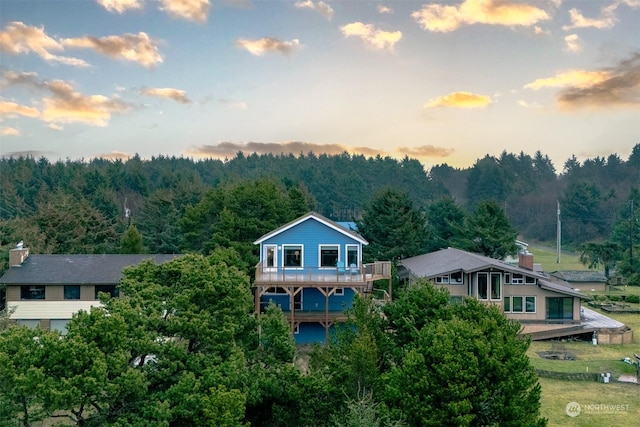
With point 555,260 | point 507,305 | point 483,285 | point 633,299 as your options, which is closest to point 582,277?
point 633,299

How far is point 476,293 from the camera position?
95.2 ft

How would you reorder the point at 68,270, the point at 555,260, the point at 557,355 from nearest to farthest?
the point at 557,355
the point at 68,270
the point at 555,260

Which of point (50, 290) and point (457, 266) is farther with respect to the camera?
point (457, 266)

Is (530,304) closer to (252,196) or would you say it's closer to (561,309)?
(561,309)

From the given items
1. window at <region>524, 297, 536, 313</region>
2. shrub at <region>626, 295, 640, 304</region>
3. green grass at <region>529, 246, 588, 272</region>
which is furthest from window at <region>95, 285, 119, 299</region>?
green grass at <region>529, 246, 588, 272</region>

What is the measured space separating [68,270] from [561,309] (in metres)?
A: 27.9

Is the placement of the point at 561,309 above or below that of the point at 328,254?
below

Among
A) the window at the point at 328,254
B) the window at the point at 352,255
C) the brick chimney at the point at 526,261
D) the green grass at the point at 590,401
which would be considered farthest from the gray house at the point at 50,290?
the brick chimney at the point at 526,261

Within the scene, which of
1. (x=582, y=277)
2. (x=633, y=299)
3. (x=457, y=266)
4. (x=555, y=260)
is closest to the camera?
(x=457, y=266)

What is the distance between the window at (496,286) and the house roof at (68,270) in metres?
18.1

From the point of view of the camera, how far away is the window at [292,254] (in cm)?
2705

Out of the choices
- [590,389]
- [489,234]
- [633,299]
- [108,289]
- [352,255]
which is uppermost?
[489,234]

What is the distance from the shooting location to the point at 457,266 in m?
29.9

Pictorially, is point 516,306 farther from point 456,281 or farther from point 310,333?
point 310,333
